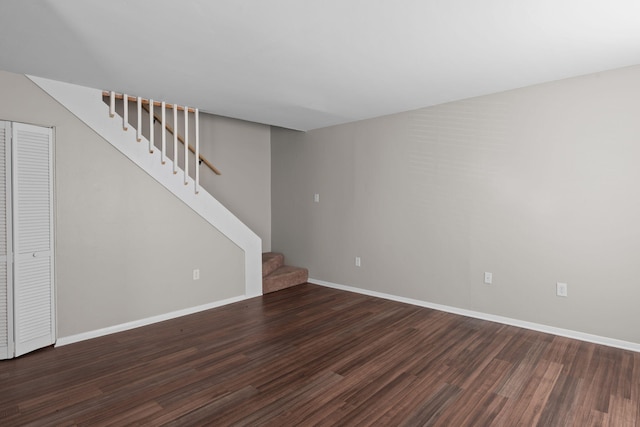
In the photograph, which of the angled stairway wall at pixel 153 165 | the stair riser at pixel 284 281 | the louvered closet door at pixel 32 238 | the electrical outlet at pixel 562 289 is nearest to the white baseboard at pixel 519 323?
the electrical outlet at pixel 562 289

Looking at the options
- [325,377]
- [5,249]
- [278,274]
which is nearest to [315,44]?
[325,377]

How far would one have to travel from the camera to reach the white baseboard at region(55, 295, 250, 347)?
3.14 m

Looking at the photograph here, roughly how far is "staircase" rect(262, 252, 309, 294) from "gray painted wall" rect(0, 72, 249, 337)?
94 centimetres

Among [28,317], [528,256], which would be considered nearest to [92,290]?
[28,317]

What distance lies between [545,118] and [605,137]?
1.62 feet

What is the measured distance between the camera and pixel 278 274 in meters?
5.02

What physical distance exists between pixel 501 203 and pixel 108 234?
12.6 feet

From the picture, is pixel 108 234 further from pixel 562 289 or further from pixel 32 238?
pixel 562 289

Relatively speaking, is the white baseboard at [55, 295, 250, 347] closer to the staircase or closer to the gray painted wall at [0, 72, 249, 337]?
the gray painted wall at [0, 72, 249, 337]

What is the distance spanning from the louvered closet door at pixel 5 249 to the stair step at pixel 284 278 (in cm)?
260

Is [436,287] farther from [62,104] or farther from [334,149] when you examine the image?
[62,104]

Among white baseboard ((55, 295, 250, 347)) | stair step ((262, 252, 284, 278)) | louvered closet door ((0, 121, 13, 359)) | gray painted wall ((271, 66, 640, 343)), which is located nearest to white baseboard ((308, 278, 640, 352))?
gray painted wall ((271, 66, 640, 343))

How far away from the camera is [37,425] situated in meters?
1.97

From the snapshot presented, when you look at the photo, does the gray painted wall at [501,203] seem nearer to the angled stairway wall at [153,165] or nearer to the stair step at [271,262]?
the stair step at [271,262]
